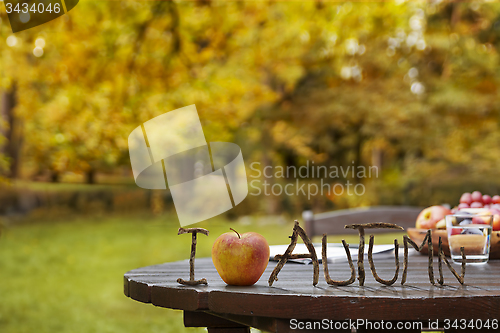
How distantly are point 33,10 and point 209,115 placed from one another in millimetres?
2692

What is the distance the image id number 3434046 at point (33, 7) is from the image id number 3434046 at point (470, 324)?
141 inches

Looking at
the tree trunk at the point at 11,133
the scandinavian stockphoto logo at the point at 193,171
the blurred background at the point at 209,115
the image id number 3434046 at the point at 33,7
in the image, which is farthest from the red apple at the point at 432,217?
the tree trunk at the point at 11,133

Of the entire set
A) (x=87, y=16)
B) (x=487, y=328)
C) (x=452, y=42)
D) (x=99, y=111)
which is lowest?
(x=487, y=328)

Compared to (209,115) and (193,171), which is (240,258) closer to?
(209,115)

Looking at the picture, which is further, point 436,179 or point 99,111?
point 436,179

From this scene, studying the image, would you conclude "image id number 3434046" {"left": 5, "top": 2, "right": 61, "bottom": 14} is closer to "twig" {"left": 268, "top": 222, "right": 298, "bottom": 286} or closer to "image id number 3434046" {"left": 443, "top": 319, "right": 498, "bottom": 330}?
"twig" {"left": 268, "top": 222, "right": 298, "bottom": 286}

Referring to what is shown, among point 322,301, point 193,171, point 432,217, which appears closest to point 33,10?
point 432,217

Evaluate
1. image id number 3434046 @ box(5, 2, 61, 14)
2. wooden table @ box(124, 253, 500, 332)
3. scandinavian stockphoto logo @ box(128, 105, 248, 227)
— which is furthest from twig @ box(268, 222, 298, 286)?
scandinavian stockphoto logo @ box(128, 105, 248, 227)

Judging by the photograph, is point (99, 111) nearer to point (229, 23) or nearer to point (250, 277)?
point (229, 23)

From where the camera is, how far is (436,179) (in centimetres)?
863

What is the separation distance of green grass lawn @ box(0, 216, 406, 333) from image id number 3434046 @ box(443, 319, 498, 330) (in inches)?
113

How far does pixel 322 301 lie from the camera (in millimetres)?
772

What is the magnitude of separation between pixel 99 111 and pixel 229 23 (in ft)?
4.99

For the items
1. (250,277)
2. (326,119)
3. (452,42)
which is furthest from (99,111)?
(452,42)
